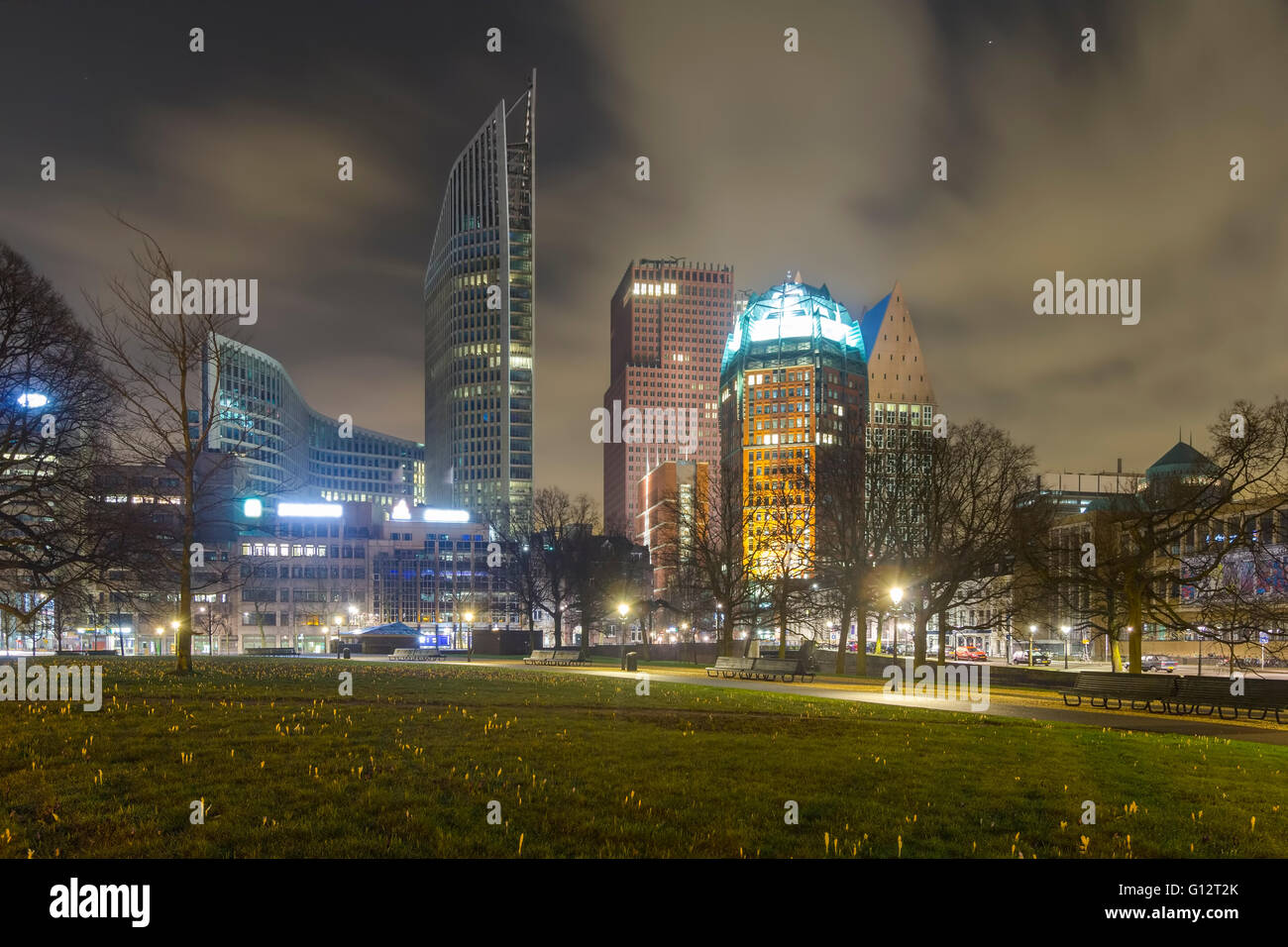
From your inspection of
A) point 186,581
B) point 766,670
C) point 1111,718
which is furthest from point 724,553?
point 186,581

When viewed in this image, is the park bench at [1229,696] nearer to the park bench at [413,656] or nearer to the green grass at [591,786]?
the green grass at [591,786]

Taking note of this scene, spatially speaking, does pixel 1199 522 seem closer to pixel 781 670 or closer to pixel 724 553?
pixel 781 670

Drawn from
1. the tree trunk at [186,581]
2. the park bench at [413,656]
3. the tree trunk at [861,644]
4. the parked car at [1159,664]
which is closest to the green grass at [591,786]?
the tree trunk at [186,581]

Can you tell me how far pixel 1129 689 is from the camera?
86.1 feet

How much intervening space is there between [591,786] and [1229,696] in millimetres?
20625

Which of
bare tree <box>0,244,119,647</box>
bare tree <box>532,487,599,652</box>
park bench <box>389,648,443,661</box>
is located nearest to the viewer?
bare tree <box>0,244,119,647</box>

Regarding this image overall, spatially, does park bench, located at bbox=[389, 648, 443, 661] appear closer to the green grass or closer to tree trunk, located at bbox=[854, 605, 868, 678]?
tree trunk, located at bbox=[854, 605, 868, 678]

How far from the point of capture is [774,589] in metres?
51.6

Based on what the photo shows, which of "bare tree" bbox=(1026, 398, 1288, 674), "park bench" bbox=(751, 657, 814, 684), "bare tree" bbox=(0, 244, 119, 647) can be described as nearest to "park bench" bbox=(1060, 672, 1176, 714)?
"bare tree" bbox=(1026, 398, 1288, 674)

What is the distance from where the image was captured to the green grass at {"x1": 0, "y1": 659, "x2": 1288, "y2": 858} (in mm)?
8500

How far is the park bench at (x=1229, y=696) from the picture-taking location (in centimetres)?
2308

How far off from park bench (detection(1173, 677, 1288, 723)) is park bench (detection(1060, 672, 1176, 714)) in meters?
0.32

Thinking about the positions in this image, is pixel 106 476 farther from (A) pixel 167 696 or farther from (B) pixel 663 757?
(B) pixel 663 757
